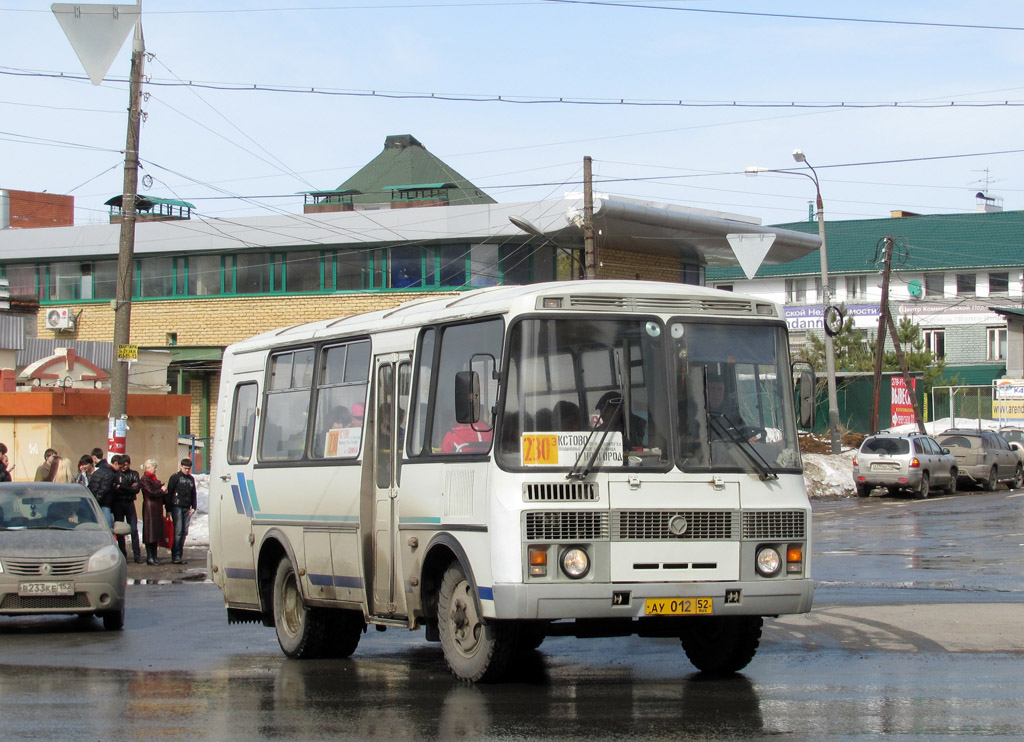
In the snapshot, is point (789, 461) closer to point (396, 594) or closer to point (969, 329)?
point (396, 594)

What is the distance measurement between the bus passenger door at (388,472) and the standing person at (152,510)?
12.2 metres

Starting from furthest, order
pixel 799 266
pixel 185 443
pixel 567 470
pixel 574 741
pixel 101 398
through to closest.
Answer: pixel 799 266 < pixel 185 443 < pixel 101 398 < pixel 567 470 < pixel 574 741

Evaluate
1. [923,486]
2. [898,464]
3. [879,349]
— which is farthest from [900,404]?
[898,464]

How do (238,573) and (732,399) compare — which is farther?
(238,573)

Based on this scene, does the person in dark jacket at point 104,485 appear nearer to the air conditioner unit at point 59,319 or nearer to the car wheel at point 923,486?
the car wheel at point 923,486

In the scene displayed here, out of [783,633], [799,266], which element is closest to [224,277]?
[783,633]

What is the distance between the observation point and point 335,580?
1146cm

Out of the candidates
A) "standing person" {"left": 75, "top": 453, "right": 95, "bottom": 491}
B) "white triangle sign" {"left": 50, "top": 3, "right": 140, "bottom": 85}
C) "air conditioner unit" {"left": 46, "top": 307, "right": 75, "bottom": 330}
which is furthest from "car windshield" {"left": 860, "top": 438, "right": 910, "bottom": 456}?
"white triangle sign" {"left": 50, "top": 3, "right": 140, "bottom": 85}

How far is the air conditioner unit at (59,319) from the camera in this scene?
146 feet

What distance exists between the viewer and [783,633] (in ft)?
43.0

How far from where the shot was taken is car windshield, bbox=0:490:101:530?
1515 cm

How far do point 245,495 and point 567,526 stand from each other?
5071 millimetres

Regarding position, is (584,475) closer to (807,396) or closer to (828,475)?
(807,396)

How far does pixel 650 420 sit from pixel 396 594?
8.24ft
